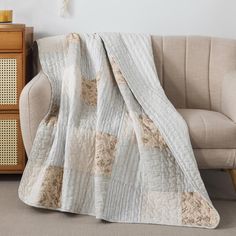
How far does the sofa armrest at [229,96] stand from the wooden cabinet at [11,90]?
3.58ft

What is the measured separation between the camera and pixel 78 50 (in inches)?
112

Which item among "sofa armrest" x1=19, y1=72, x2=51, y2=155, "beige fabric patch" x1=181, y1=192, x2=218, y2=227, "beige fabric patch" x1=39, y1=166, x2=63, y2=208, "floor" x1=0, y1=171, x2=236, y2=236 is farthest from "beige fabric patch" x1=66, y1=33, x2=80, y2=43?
"beige fabric patch" x1=181, y1=192, x2=218, y2=227

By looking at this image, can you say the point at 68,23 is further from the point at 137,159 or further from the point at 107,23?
the point at 137,159

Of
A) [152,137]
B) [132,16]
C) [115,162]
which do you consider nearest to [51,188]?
[115,162]

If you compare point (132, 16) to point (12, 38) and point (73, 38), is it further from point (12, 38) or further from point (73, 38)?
point (12, 38)

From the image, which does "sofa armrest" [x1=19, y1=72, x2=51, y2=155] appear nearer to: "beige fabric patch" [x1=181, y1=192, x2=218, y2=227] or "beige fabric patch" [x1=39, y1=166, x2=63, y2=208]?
"beige fabric patch" [x1=39, y1=166, x2=63, y2=208]

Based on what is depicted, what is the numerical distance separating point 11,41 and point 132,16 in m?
0.82

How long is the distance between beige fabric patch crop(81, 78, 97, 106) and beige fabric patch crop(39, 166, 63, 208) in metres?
0.41

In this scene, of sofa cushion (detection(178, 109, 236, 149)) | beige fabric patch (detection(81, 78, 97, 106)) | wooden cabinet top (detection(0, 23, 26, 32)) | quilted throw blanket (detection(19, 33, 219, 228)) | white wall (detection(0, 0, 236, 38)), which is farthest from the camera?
white wall (detection(0, 0, 236, 38))

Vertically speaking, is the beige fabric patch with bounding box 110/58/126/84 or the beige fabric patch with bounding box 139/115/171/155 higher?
the beige fabric patch with bounding box 110/58/126/84

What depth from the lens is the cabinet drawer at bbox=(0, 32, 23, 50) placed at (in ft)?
9.11

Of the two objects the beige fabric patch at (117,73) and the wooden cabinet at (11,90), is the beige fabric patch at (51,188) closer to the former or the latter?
the wooden cabinet at (11,90)

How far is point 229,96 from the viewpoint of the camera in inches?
108

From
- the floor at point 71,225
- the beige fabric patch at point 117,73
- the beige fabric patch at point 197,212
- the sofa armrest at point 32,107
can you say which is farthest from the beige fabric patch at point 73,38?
the beige fabric patch at point 197,212
